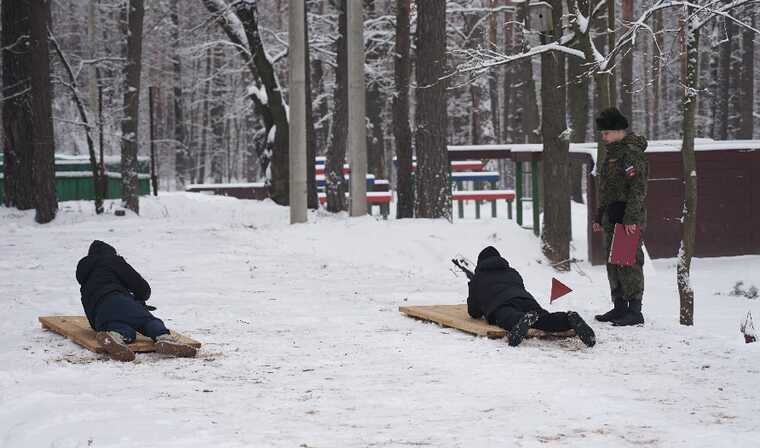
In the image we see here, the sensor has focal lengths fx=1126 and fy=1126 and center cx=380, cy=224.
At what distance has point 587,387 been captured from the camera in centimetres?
732

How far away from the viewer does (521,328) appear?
880 cm

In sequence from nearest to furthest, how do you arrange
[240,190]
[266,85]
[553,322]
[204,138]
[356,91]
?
[553,322] → [356,91] → [266,85] → [240,190] → [204,138]

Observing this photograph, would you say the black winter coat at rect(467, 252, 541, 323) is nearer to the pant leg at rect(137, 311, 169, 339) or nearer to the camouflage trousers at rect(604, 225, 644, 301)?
the camouflage trousers at rect(604, 225, 644, 301)

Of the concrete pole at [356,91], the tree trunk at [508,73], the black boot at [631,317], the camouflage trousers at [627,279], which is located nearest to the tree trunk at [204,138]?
the tree trunk at [508,73]

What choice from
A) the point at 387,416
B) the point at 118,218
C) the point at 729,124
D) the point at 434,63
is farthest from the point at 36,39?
the point at 729,124

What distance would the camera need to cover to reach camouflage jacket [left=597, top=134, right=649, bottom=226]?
10.3m

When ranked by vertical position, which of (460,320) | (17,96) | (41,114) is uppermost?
(17,96)

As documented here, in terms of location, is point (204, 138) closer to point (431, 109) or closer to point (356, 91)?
point (356, 91)

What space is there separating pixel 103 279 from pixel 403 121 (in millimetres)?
16285

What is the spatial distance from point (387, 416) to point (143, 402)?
1522 mm

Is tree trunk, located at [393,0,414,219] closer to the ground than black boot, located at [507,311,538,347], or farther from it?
farther from it

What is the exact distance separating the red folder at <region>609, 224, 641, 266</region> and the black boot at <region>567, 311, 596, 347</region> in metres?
1.53

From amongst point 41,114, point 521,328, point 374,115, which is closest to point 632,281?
point 521,328

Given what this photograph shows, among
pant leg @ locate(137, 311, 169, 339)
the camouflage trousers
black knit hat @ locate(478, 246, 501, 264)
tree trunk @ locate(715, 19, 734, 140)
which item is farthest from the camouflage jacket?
tree trunk @ locate(715, 19, 734, 140)
